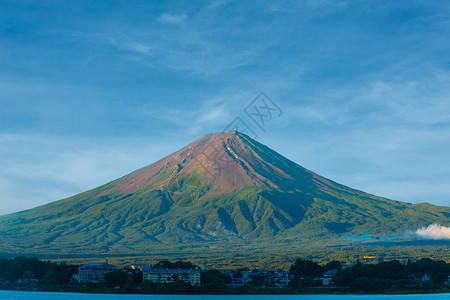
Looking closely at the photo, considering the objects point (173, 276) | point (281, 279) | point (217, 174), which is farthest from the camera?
point (217, 174)

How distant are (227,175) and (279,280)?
124823mm

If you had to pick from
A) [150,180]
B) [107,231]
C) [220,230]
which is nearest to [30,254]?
[107,231]

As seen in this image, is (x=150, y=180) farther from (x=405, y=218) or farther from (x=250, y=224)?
(x=405, y=218)

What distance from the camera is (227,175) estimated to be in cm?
19562

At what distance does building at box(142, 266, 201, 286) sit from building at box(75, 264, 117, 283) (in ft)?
22.1

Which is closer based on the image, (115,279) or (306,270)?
(115,279)

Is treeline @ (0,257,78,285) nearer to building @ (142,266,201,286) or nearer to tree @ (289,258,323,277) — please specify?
building @ (142,266,201,286)

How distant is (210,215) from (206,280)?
109 m

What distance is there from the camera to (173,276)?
65.1m

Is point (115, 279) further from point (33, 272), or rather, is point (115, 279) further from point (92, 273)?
point (33, 272)

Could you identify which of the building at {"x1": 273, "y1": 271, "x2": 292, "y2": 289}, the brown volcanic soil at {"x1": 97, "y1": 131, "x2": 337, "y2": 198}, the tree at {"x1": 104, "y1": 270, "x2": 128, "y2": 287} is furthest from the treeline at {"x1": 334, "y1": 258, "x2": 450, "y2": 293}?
the brown volcanic soil at {"x1": 97, "y1": 131, "x2": 337, "y2": 198}

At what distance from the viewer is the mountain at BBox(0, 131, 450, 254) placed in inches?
6127

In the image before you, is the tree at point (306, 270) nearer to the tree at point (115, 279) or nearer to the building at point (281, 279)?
the building at point (281, 279)

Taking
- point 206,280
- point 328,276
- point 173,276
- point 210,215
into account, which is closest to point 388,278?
point 328,276
